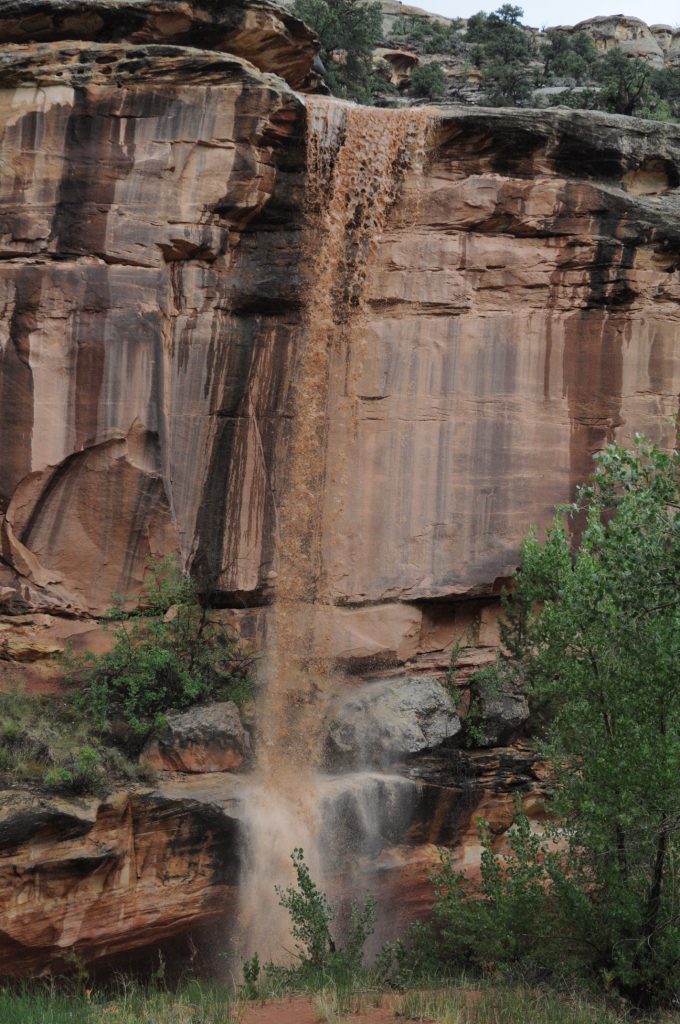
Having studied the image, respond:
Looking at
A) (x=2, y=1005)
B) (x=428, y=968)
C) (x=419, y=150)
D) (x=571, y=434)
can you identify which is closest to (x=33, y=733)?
(x=2, y=1005)

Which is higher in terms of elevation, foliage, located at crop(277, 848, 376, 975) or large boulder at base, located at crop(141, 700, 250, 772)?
large boulder at base, located at crop(141, 700, 250, 772)

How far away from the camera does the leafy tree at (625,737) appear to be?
973 centimetres

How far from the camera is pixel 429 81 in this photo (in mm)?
35594

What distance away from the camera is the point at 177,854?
14.3m

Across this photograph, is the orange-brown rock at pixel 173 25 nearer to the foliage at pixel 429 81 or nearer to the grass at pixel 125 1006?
the grass at pixel 125 1006

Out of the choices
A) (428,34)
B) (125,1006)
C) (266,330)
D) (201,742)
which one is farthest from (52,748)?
(428,34)

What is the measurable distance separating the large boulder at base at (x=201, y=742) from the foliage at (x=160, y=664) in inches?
9.9

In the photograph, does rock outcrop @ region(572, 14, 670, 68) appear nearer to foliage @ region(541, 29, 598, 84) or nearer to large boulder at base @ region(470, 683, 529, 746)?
foliage @ region(541, 29, 598, 84)

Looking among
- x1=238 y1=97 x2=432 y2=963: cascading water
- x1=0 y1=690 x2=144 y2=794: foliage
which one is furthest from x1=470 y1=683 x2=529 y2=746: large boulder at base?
x1=0 y1=690 x2=144 y2=794: foliage

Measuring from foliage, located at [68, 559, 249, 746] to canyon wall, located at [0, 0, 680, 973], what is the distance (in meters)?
0.42

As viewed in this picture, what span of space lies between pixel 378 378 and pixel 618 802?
26.8 ft

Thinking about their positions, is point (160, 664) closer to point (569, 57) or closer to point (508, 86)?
point (508, 86)

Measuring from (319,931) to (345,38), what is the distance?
2578cm

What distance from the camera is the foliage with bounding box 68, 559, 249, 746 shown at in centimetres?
1525
